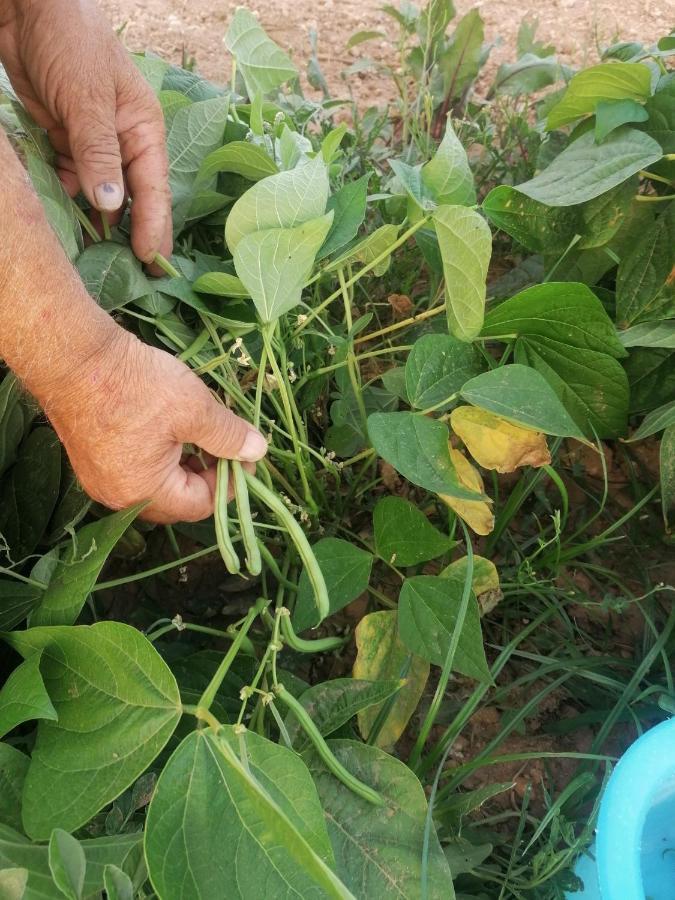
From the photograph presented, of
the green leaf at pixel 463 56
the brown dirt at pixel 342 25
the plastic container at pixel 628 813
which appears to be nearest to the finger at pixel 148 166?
the plastic container at pixel 628 813

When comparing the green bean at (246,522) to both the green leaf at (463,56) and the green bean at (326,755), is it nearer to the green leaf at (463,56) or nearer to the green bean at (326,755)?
the green bean at (326,755)

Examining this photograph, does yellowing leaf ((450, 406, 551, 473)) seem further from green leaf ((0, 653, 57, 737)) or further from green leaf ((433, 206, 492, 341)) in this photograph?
green leaf ((0, 653, 57, 737))

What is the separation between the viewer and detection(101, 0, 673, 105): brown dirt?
5.47 feet

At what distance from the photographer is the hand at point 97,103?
788mm

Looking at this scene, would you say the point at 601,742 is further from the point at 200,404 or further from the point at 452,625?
the point at 200,404

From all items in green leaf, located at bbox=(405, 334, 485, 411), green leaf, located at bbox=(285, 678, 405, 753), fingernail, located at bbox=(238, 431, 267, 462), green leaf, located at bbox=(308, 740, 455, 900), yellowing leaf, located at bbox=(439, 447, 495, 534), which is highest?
green leaf, located at bbox=(405, 334, 485, 411)

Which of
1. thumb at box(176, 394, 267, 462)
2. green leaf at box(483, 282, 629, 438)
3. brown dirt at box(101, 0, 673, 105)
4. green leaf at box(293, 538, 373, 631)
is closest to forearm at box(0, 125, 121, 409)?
thumb at box(176, 394, 267, 462)

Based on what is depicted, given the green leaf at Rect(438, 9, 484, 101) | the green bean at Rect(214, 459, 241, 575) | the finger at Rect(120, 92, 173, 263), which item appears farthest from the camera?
the green leaf at Rect(438, 9, 484, 101)

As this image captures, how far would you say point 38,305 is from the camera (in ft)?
1.92

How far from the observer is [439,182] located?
82cm

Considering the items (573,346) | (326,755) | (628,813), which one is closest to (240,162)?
(573,346)

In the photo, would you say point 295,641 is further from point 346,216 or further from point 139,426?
point 346,216

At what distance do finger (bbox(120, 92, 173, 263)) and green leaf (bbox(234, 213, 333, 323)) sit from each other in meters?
0.14

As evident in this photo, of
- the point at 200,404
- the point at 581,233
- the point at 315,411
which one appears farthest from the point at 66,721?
the point at 581,233
